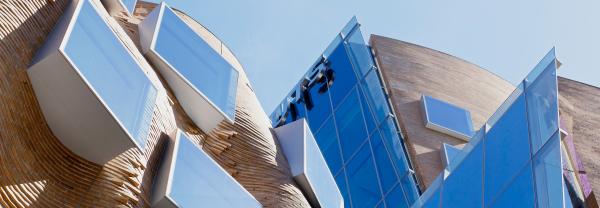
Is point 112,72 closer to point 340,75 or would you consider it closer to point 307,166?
point 307,166

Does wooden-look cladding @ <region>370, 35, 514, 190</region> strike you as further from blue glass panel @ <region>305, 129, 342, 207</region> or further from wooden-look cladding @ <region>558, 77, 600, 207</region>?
blue glass panel @ <region>305, 129, 342, 207</region>

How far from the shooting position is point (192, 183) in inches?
443

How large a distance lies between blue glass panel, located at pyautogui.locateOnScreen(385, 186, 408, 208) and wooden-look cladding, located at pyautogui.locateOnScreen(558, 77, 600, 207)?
188 inches

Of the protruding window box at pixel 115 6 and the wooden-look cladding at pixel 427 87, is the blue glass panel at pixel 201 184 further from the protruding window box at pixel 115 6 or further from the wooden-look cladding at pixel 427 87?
the wooden-look cladding at pixel 427 87

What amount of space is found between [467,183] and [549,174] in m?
3.14

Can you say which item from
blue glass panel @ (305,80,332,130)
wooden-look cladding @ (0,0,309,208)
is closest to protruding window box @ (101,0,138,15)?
wooden-look cladding @ (0,0,309,208)

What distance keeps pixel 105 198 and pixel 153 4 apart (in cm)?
725

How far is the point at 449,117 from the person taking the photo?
93.4 feet

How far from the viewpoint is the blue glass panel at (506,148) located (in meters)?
17.6

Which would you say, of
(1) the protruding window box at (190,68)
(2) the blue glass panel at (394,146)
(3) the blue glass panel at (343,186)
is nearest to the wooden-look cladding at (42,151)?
(1) the protruding window box at (190,68)

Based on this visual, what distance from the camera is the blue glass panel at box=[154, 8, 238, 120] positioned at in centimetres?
1344

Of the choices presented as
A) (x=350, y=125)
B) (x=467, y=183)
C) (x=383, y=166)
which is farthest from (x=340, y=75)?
(x=467, y=183)

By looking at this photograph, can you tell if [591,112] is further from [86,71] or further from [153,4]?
[86,71]

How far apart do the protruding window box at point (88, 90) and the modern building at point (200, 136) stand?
16mm
